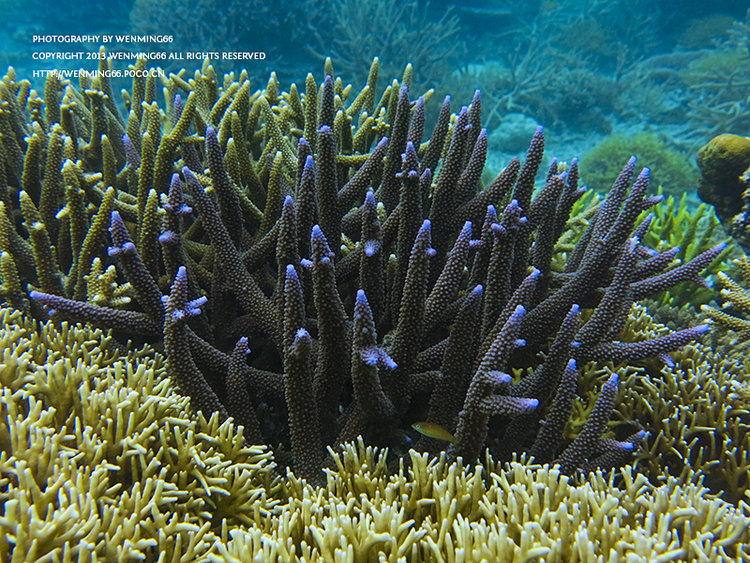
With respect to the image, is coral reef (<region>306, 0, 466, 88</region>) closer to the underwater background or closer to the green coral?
the green coral

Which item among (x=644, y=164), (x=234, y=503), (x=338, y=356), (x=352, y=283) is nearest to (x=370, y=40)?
(x=644, y=164)

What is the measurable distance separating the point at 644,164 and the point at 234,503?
13995 mm

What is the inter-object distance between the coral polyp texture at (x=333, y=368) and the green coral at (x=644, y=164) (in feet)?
33.6

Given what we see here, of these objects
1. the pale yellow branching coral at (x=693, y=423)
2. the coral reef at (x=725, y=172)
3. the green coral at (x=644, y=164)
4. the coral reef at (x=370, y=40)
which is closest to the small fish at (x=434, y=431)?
the pale yellow branching coral at (x=693, y=423)

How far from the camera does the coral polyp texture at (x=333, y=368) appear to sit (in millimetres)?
1422

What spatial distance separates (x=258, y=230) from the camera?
9.16ft

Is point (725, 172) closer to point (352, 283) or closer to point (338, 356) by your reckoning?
point (352, 283)

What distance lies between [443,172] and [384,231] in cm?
49

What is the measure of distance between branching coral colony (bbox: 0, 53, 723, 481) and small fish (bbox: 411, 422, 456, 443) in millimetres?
65

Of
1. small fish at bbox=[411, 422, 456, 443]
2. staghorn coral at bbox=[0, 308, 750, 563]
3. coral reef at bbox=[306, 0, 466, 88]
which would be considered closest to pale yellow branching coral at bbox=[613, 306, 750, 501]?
staghorn coral at bbox=[0, 308, 750, 563]

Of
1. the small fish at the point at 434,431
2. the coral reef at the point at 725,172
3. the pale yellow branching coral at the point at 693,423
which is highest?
the coral reef at the point at 725,172

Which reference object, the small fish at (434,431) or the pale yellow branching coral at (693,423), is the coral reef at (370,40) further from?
the small fish at (434,431)

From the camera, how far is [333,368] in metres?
1.93

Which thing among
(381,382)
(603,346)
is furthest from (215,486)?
(603,346)
